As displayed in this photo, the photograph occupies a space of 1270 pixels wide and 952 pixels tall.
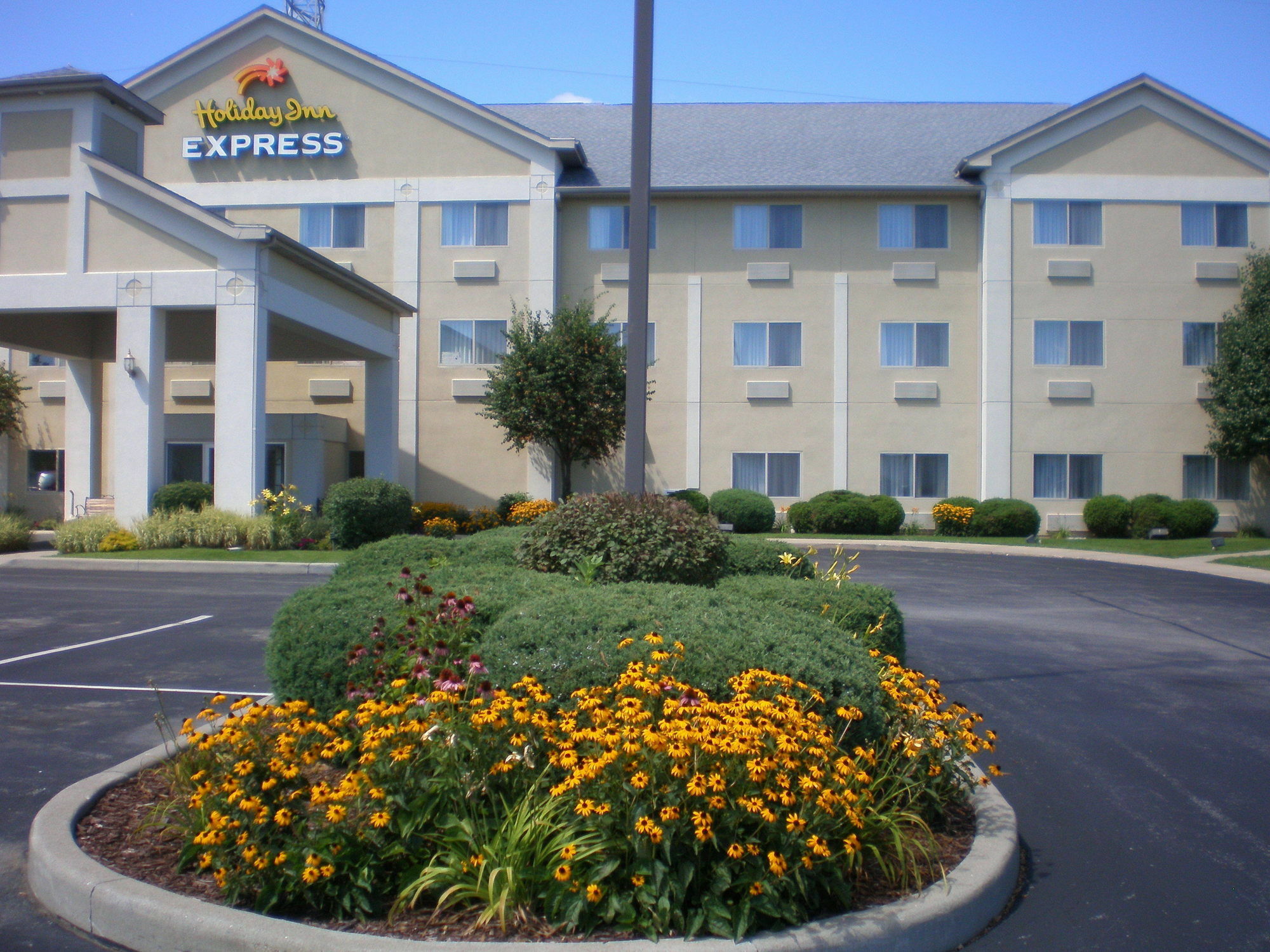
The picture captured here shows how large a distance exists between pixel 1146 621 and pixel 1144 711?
5518 mm

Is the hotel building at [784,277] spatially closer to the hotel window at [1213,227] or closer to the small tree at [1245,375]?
the hotel window at [1213,227]

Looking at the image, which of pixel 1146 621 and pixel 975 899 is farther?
pixel 1146 621

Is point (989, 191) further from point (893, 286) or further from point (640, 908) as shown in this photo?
point (640, 908)

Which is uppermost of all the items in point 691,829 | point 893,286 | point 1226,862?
point 893,286

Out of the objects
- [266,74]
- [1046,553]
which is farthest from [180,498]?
[1046,553]

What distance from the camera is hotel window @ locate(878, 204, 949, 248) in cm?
2844

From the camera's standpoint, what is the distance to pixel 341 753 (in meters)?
4.40

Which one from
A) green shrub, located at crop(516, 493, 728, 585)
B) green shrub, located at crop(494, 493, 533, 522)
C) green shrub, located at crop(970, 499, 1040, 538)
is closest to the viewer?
green shrub, located at crop(516, 493, 728, 585)

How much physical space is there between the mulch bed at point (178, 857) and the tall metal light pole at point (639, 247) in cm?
427

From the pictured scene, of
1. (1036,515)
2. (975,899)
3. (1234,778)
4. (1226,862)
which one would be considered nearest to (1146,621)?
(1234,778)

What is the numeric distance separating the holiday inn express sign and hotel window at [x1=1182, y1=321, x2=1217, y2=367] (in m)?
25.2

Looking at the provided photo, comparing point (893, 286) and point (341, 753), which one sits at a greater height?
point (893, 286)

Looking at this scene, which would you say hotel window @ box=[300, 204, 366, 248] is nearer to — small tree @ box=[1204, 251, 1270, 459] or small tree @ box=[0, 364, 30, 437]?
small tree @ box=[0, 364, 30, 437]

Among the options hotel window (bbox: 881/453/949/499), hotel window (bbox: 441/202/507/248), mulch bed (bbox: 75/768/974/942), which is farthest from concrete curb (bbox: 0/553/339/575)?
hotel window (bbox: 881/453/949/499)
